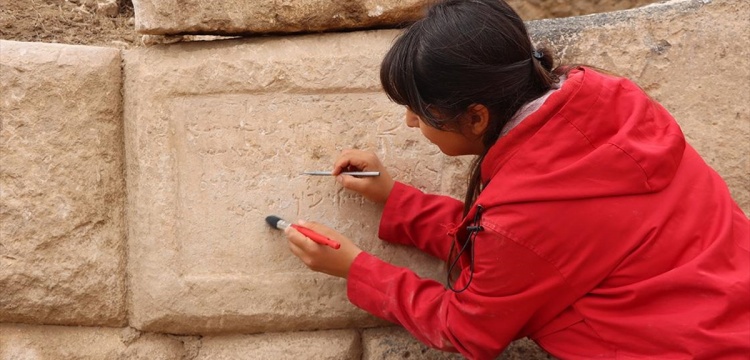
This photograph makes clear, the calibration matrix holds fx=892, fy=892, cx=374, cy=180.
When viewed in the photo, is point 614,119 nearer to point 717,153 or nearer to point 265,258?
point 717,153

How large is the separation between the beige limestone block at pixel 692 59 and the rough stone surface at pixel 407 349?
0.53 meters

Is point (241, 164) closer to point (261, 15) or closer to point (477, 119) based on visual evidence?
point (261, 15)

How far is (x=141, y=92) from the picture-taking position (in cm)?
177

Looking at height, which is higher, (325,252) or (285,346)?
(325,252)

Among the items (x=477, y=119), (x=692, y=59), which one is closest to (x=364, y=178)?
(x=477, y=119)

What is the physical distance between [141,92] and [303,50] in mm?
332

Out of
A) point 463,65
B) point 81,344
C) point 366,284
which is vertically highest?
point 463,65

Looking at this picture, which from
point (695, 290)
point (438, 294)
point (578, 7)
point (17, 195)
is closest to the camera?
point (695, 290)

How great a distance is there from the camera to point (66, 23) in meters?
2.02

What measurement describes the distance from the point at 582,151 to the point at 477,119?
0.18 metres

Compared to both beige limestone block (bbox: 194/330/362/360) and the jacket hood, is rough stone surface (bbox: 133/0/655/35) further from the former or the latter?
beige limestone block (bbox: 194/330/362/360)

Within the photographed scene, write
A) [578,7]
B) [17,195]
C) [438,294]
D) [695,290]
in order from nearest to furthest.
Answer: [695,290] < [438,294] < [17,195] < [578,7]

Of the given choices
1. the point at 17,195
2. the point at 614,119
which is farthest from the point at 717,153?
the point at 17,195

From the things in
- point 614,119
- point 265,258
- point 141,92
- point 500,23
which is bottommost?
point 265,258
